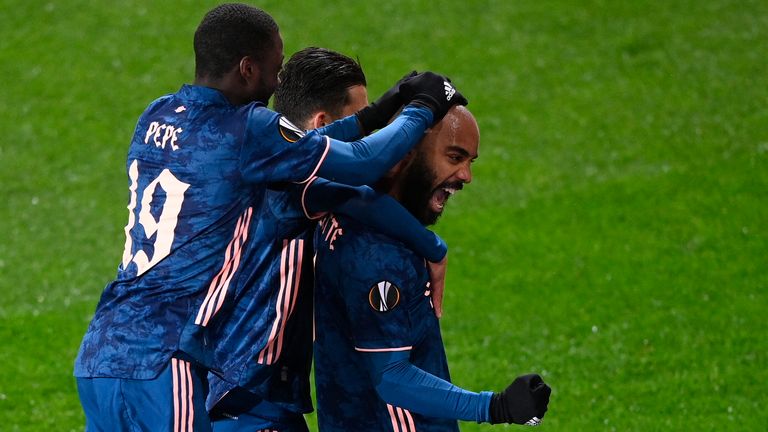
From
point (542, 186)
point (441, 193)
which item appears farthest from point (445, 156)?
point (542, 186)

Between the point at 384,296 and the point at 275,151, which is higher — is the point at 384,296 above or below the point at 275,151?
below

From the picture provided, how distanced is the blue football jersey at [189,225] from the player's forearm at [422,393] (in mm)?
741

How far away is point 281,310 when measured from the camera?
5.26 metres

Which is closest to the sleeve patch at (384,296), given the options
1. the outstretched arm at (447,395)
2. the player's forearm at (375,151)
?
the outstretched arm at (447,395)

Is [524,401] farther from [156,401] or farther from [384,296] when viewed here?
[156,401]

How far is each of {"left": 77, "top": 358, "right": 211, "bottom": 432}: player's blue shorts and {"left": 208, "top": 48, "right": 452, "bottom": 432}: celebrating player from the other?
0.97ft

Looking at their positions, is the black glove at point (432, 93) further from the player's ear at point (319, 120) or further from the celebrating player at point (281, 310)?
the player's ear at point (319, 120)

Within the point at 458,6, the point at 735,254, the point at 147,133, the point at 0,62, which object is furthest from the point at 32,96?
the point at 147,133

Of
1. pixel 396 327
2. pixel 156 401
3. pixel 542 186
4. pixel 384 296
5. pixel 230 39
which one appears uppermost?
pixel 542 186

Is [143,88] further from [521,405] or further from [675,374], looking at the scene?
[521,405]

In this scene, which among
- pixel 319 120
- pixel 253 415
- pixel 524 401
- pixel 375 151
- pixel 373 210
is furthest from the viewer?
pixel 319 120

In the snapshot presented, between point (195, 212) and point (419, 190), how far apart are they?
90 centimetres

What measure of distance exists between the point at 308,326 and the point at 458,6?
13.7 metres

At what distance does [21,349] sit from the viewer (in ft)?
35.7
